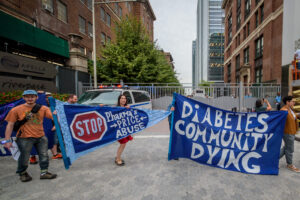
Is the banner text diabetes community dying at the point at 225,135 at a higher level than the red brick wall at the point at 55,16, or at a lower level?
lower

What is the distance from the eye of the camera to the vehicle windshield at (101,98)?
622cm

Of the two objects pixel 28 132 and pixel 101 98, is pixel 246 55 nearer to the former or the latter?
pixel 101 98

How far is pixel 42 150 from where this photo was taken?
3408 mm

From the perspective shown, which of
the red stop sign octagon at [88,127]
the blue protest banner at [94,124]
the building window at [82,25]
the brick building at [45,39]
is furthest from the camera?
the building window at [82,25]

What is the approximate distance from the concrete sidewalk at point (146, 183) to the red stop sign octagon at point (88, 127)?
81 cm

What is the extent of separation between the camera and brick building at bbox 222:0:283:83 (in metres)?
17.7

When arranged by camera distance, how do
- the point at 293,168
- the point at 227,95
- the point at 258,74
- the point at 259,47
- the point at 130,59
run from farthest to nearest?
the point at 258,74, the point at 259,47, the point at 130,59, the point at 227,95, the point at 293,168

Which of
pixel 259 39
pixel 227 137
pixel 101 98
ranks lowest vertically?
pixel 227 137

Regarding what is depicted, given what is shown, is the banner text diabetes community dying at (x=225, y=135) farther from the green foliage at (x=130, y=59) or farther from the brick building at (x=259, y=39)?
the brick building at (x=259, y=39)

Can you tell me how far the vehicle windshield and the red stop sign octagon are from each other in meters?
2.24

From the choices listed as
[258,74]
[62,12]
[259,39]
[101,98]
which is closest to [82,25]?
[62,12]

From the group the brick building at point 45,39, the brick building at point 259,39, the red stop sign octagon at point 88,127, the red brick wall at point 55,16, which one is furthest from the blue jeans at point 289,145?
the brick building at point 259,39

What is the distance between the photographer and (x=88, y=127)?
148 inches

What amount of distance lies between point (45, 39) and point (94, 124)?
34.5 ft
